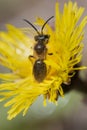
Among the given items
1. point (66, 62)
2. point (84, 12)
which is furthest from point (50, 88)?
point (84, 12)

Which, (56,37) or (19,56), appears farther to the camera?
(19,56)

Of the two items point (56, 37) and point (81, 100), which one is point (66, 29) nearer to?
point (56, 37)

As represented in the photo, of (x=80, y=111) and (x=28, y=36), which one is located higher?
(x=28, y=36)

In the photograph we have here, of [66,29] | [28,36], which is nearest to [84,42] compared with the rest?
[66,29]
